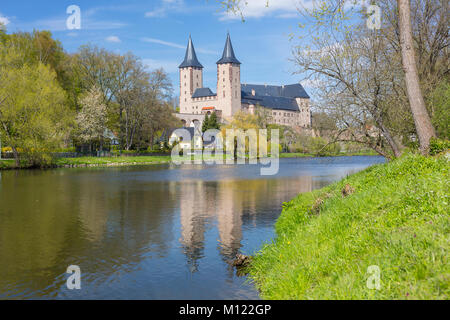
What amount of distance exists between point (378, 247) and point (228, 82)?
137416 millimetres

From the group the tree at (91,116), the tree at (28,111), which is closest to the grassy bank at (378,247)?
the tree at (28,111)

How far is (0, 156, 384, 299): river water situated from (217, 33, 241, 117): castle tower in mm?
120575

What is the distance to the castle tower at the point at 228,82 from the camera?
13938 cm

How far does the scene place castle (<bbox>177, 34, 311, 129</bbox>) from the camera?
141m

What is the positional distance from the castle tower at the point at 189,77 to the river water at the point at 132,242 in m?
129

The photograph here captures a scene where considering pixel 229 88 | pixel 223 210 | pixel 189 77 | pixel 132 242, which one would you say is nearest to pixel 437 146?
pixel 132 242

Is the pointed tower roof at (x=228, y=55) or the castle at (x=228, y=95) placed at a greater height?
the pointed tower roof at (x=228, y=55)

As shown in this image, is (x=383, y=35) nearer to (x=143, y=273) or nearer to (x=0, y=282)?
(x=143, y=273)

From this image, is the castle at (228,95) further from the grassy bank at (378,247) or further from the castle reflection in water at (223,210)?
the grassy bank at (378,247)

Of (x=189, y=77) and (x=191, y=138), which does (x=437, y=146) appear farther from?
(x=189, y=77)

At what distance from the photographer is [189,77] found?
153 meters

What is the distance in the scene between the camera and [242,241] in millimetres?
12078

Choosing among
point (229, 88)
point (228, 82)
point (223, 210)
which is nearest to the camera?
point (223, 210)

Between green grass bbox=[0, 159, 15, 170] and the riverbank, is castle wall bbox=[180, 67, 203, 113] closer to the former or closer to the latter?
the riverbank
